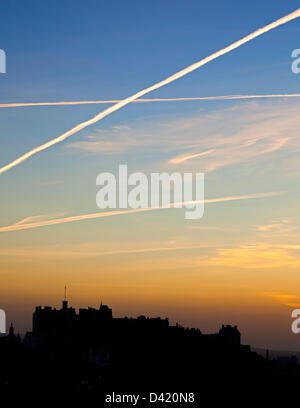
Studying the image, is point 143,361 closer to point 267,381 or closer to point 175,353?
point 175,353

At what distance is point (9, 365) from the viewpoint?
17412cm

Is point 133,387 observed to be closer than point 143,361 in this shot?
Yes

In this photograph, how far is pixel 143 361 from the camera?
187 metres
